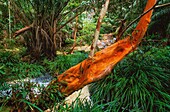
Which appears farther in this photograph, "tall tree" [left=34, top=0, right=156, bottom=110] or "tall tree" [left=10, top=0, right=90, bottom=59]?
"tall tree" [left=10, top=0, right=90, bottom=59]

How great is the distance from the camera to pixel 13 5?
224 inches

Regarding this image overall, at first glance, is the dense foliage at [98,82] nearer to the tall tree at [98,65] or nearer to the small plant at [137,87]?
the small plant at [137,87]

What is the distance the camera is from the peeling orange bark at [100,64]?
237 cm

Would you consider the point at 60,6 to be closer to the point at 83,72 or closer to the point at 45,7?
the point at 45,7

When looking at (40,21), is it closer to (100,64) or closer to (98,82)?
(98,82)

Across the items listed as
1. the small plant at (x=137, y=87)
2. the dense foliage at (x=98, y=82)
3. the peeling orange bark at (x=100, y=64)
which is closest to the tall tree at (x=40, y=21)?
the dense foliage at (x=98, y=82)

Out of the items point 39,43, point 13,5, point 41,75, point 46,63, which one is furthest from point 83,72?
point 13,5

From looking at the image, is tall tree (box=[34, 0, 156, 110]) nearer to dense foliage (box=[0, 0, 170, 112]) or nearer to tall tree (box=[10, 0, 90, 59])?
dense foliage (box=[0, 0, 170, 112])

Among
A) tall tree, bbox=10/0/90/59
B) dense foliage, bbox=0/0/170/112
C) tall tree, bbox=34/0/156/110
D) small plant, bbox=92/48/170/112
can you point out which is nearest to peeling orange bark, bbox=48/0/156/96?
tall tree, bbox=34/0/156/110

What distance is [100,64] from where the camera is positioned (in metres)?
2.45

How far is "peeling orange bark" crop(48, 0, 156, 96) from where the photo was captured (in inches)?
93.1

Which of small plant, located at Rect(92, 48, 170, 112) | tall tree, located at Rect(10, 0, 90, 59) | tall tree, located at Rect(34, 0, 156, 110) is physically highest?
tall tree, located at Rect(10, 0, 90, 59)

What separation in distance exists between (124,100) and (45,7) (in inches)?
173

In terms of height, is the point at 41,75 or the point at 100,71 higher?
the point at 100,71
